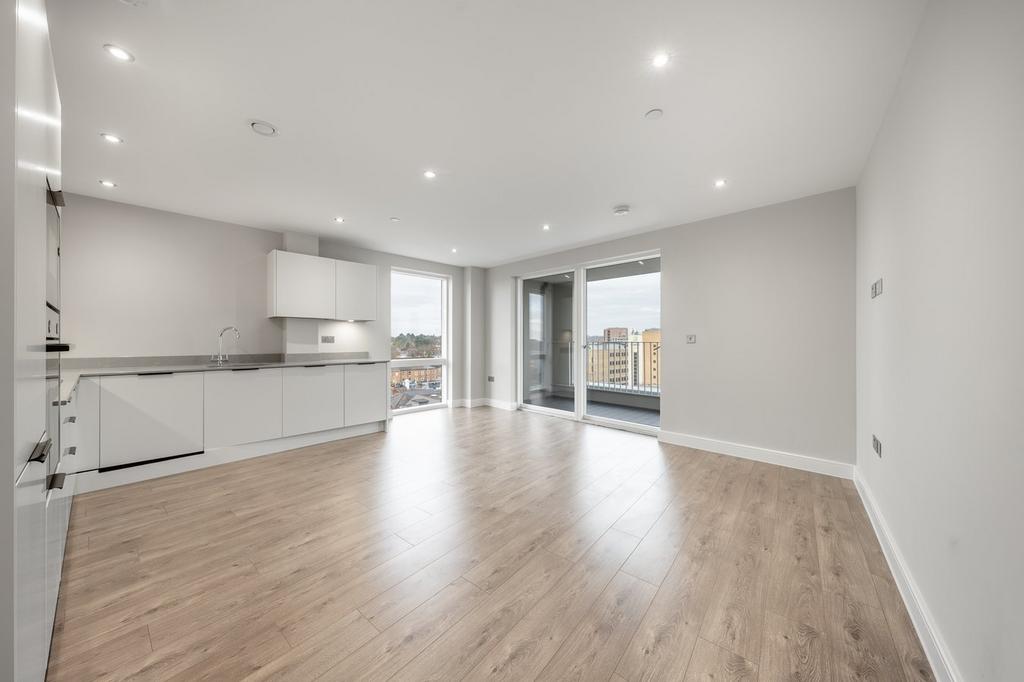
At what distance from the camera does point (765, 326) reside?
366cm

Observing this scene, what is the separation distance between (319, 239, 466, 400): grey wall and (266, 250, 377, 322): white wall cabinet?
1.01 feet

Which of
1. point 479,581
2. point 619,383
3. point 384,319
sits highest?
point 384,319

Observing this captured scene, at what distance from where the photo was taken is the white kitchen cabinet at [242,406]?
3.47 metres

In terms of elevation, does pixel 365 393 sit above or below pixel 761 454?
above

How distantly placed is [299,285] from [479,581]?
3.98 m

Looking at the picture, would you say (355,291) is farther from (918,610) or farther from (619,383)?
(918,610)

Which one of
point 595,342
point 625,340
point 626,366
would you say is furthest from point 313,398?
point 626,366

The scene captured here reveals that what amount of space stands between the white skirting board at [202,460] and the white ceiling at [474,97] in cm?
236

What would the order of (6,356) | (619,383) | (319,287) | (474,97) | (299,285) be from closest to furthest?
(6,356) < (474,97) < (299,285) < (319,287) < (619,383)

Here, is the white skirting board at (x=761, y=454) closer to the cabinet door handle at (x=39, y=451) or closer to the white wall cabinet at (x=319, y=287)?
the white wall cabinet at (x=319, y=287)

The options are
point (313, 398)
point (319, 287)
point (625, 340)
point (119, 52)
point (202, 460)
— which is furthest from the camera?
point (625, 340)

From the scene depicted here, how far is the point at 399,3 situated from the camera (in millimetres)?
1503

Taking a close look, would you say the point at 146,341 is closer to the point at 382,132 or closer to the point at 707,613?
the point at 382,132

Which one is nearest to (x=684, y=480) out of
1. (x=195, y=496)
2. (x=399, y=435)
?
(x=399, y=435)
